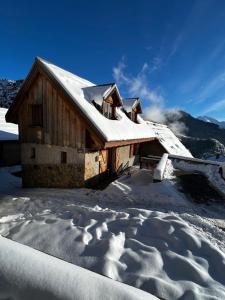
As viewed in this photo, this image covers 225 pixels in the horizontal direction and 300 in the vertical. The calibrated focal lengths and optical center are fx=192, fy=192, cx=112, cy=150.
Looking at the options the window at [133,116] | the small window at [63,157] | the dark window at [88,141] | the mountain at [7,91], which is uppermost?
the mountain at [7,91]

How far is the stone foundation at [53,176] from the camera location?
996 cm

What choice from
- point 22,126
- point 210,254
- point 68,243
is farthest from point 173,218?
point 22,126

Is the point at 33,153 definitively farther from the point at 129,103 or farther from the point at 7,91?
the point at 7,91

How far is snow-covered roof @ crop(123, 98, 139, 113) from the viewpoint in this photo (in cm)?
1545

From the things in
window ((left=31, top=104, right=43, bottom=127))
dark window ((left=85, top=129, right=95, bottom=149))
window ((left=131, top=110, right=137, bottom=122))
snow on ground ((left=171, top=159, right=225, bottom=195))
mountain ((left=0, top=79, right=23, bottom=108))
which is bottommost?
snow on ground ((left=171, top=159, right=225, bottom=195))

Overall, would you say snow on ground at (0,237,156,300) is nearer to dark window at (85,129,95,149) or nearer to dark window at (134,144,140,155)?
dark window at (85,129,95,149)

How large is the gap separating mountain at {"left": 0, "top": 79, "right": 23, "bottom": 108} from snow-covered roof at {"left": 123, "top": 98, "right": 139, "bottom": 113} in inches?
1703

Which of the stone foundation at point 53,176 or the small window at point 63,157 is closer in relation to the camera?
the stone foundation at point 53,176

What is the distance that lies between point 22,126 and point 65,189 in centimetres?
471

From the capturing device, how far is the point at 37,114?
1087cm

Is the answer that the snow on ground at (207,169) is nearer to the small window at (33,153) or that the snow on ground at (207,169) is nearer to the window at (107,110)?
the window at (107,110)

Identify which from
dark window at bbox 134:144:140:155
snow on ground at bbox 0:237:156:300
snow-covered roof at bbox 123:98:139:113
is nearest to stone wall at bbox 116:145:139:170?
dark window at bbox 134:144:140:155

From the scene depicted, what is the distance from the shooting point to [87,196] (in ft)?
28.7

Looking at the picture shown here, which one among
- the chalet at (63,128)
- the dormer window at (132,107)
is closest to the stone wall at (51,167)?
the chalet at (63,128)
